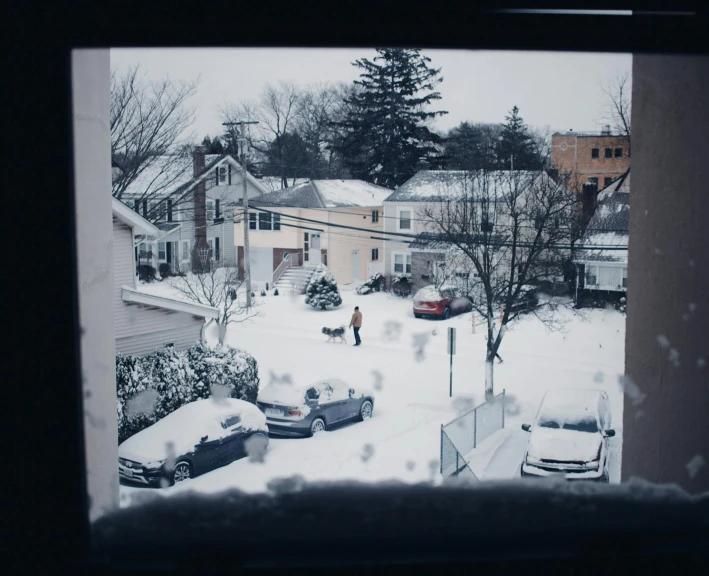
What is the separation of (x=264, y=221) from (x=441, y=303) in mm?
3062

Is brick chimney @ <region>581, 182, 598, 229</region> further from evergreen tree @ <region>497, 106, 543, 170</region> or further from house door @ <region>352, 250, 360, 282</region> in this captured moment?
house door @ <region>352, 250, 360, 282</region>

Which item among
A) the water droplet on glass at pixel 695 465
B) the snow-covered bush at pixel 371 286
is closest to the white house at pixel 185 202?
the snow-covered bush at pixel 371 286

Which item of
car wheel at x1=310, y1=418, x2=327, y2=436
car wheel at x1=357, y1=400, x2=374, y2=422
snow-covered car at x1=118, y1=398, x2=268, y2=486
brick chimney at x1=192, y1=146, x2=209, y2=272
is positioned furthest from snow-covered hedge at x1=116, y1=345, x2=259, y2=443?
brick chimney at x1=192, y1=146, x2=209, y2=272

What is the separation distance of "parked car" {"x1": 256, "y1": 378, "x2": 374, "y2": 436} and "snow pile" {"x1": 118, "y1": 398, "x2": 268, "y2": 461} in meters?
0.57

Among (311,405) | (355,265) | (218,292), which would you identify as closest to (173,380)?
(311,405)

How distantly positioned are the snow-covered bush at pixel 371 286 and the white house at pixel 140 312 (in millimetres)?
2797

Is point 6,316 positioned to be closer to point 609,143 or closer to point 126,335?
point 126,335

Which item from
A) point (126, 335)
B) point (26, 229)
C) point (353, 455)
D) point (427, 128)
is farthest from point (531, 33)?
point (427, 128)

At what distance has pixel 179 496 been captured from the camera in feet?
4.55

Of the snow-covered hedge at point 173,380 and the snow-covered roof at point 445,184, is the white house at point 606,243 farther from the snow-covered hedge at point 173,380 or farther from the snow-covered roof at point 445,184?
the snow-covered hedge at point 173,380

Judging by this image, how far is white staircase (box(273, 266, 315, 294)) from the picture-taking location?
9.15 meters

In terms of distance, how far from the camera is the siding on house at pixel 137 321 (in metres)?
5.86

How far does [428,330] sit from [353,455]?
3467mm

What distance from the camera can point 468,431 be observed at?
18.4ft
